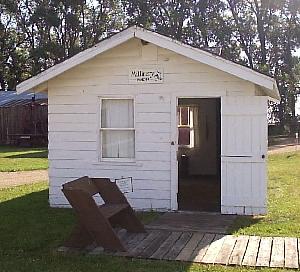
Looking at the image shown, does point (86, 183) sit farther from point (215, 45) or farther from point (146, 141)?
point (215, 45)

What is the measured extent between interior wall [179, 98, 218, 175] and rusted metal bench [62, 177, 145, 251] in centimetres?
859

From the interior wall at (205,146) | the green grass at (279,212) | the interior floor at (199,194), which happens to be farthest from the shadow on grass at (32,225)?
the interior wall at (205,146)

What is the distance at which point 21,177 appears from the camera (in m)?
15.9

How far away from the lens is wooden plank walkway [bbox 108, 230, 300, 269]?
653 cm

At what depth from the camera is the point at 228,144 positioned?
31.6 ft

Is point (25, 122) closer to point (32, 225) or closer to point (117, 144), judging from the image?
point (117, 144)

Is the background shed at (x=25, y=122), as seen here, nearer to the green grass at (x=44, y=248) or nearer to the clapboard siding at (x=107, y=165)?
the green grass at (x=44, y=248)

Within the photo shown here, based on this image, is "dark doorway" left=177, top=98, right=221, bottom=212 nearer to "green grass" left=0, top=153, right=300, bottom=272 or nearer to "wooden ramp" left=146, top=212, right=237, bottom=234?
"green grass" left=0, top=153, right=300, bottom=272

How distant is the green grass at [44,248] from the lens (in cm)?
628

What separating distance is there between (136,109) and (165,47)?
1.36 meters

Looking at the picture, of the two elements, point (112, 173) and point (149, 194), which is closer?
point (149, 194)

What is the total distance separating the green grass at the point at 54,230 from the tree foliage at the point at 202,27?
27.9m

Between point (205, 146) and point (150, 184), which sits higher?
point (205, 146)

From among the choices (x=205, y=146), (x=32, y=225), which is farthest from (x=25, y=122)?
(x=32, y=225)
